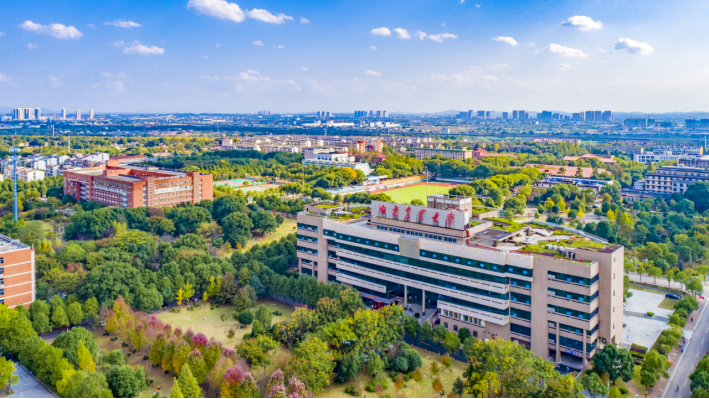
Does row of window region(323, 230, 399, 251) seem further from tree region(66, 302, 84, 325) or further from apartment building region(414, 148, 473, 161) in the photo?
apartment building region(414, 148, 473, 161)

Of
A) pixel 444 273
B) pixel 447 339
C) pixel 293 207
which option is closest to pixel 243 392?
pixel 447 339

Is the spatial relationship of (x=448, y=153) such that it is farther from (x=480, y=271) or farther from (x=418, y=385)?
(x=418, y=385)

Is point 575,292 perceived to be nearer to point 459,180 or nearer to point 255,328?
point 255,328

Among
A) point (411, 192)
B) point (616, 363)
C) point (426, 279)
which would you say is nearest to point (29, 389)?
point (426, 279)

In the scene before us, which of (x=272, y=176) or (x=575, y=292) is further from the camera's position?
(x=272, y=176)

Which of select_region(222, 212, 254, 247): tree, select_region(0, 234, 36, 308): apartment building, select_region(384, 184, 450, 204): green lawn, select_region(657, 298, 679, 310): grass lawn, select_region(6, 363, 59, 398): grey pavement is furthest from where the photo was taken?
select_region(384, 184, 450, 204): green lawn

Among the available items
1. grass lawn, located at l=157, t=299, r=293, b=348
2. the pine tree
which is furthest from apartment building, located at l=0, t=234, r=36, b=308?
the pine tree
